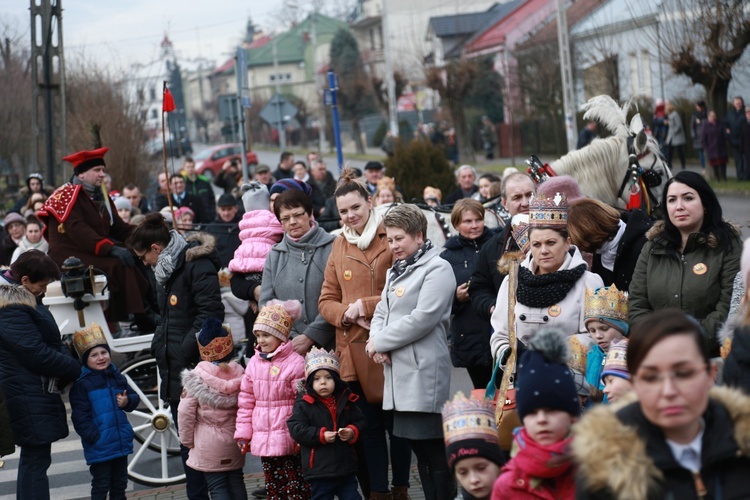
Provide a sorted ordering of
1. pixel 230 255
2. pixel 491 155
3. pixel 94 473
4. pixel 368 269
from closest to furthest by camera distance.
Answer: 1. pixel 368 269
2. pixel 94 473
3. pixel 230 255
4. pixel 491 155

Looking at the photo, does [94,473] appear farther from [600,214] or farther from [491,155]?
[491,155]

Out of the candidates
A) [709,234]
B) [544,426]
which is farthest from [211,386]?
[544,426]

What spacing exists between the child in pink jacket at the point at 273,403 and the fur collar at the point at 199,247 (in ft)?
3.14

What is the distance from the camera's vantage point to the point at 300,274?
7324mm

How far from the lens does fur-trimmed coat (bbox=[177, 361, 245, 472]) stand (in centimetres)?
689

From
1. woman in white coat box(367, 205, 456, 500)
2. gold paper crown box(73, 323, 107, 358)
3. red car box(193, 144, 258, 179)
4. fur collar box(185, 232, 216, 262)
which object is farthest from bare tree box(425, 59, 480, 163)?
woman in white coat box(367, 205, 456, 500)

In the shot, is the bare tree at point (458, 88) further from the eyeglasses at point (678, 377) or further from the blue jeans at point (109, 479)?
the eyeglasses at point (678, 377)

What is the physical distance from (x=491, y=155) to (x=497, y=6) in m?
27.8

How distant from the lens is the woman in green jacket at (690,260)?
18.6 feet

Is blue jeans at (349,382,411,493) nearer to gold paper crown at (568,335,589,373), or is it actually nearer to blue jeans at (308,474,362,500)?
blue jeans at (308,474,362,500)

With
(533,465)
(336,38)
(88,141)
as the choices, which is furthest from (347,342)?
(336,38)

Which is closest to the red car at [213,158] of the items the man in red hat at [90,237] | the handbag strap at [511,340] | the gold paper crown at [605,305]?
the man in red hat at [90,237]

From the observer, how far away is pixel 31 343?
697 cm

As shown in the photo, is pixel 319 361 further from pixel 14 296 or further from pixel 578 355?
pixel 14 296
